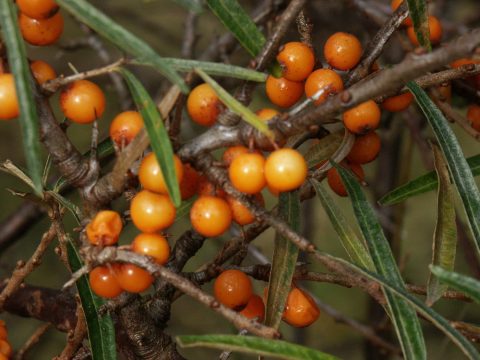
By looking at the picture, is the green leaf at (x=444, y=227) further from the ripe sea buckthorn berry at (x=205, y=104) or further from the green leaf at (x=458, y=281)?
the ripe sea buckthorn berry at (x=205, y=104)

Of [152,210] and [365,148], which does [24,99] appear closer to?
[152,210]

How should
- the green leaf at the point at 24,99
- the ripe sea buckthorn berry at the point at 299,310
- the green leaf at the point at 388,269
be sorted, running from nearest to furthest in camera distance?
the green leaf at the point at 24,99 < the green leaf at the point at 388,269 < the ripe sea buckthorn berry at the point at 299,310

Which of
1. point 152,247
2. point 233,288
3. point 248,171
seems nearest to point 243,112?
point 248,171

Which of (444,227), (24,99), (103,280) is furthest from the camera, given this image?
(444,227)

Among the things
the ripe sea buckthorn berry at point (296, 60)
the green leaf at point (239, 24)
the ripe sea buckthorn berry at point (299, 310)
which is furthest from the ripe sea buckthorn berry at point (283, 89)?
the ripe sea buckthorn berry at point (299, 310)

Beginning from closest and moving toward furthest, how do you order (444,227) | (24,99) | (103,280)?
(24,99) < (103,280) < (444,227)

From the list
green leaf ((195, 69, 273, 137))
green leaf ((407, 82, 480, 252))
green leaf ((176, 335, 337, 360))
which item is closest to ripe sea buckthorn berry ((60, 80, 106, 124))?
green leaf ((195, 69, 273, 137))
